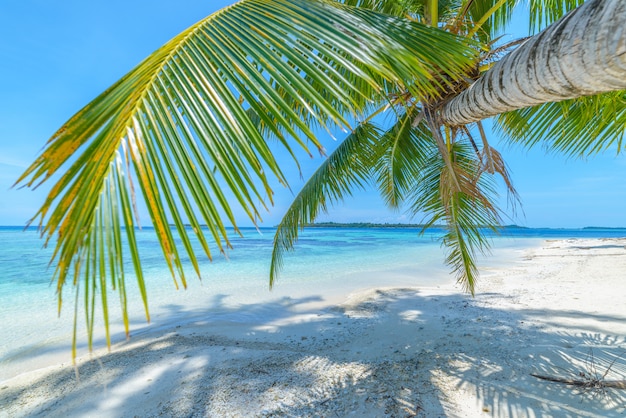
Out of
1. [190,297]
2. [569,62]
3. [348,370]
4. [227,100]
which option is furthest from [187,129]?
[190,297]

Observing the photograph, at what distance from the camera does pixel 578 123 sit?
2674mm

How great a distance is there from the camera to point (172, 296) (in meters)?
6.98

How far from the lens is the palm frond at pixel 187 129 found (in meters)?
0.63

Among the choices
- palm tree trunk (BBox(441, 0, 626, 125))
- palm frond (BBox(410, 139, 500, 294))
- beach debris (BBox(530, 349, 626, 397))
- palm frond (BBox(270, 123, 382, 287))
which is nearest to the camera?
palm tree trunk (BBox(441, 0, 626, 125))

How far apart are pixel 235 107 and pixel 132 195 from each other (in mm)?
387

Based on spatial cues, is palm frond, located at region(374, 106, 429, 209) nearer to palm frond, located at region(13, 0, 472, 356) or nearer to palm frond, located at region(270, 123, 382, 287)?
palm frond, located at region(270, 123, 382, 287)

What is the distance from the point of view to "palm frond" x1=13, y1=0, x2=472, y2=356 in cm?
63

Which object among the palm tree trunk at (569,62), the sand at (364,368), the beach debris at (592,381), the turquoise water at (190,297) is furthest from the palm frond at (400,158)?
the beach debris at (592,381)

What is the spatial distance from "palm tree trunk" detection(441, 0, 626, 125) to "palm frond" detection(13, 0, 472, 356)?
0.47 m

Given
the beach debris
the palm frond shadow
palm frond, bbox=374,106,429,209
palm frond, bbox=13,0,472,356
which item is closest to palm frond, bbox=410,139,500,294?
palm frond, bbox=374,106,429,209

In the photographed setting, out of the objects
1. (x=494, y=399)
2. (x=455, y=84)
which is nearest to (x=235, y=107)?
(x=455, y=84)

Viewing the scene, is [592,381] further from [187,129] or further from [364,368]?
[187,129]

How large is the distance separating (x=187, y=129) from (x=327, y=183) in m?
3.70

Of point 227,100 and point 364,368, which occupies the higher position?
point 227,100
